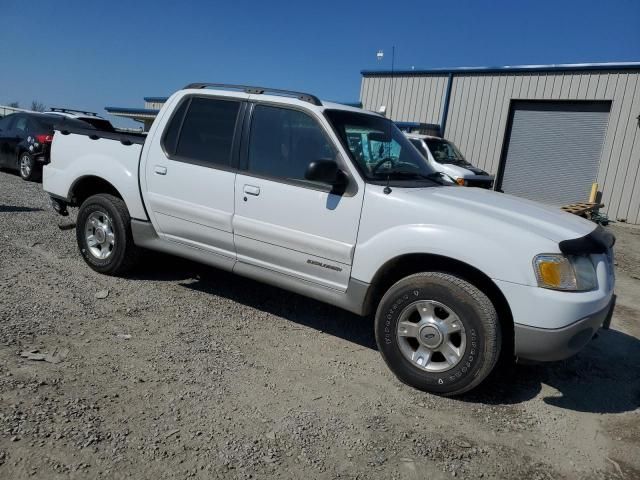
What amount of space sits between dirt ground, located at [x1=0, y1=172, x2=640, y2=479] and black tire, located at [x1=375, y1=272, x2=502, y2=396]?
141mm

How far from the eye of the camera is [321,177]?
3.70m

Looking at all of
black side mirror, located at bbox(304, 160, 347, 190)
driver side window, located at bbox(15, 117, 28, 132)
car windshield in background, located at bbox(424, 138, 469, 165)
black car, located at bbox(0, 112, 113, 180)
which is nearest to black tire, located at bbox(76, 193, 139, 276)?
black side mirror, located at bbox(304, 160, 347, 190)

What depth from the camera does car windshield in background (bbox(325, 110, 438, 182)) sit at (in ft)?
13.1

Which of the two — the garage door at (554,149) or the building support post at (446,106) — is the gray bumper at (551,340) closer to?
the garage door at (554,149)

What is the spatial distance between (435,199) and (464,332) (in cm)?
93

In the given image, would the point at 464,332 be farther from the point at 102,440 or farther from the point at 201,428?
the point at 102,440

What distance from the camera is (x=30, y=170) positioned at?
11.6 metres

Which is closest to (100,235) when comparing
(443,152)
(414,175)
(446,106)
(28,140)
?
(414,175)

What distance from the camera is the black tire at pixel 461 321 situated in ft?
10.8

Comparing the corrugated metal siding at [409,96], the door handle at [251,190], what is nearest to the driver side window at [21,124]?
the door handle at [251,190]

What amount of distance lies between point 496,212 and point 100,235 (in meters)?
3.84

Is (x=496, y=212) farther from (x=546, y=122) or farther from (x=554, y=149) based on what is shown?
(x=546, y=122)

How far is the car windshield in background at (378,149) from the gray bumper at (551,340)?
145 centimetres

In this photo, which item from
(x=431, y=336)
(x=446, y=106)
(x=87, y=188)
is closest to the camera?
(x=431, y=336)
